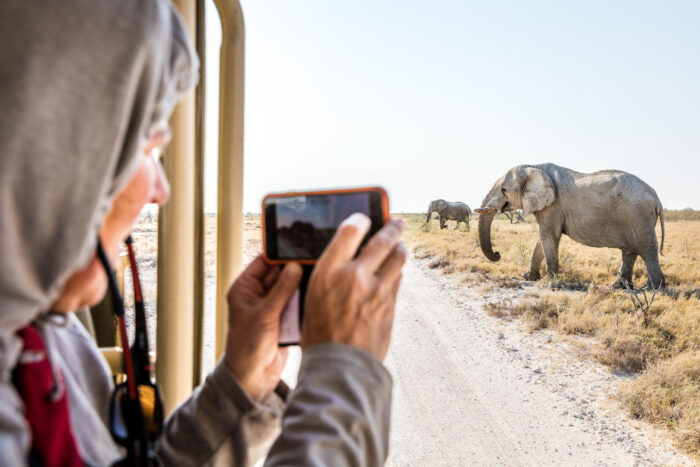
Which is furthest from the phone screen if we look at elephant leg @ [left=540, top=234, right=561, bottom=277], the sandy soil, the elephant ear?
the elephant ear

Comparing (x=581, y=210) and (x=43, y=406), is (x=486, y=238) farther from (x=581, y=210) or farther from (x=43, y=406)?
(x=43, y=406)

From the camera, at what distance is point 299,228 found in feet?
1.53

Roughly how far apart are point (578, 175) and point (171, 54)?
5.80 m

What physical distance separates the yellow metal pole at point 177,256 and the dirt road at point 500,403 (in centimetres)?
108

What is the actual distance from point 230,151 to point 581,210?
5.23m

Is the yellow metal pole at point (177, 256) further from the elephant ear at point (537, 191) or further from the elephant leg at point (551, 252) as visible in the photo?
the elephant ear at point (537, 191)

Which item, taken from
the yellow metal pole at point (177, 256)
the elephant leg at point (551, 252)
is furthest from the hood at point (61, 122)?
the elephant leg at point (551, 252)

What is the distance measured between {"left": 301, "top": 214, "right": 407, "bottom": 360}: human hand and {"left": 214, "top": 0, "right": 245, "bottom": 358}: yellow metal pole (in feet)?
1.27

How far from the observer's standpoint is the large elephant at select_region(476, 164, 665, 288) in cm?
481

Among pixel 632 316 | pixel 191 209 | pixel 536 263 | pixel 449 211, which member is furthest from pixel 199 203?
pixel 449 211

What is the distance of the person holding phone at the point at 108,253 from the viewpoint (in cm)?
23

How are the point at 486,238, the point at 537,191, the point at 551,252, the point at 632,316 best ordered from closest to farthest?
the point at 632,316 → the point at 486,238 → the point at 551,252 → the point at 537,191

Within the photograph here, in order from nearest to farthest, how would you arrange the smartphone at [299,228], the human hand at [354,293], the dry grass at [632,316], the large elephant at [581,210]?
the human hand at [354,293] → the smartphone at [299,228] → the dry grass at [632,316] → the large elephant at [581,210]

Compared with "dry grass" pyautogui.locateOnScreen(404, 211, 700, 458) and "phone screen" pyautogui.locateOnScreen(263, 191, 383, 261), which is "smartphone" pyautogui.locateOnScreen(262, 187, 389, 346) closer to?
"phone screen" pyautogui.locateOnScreen(263, 191, 383, 261)
